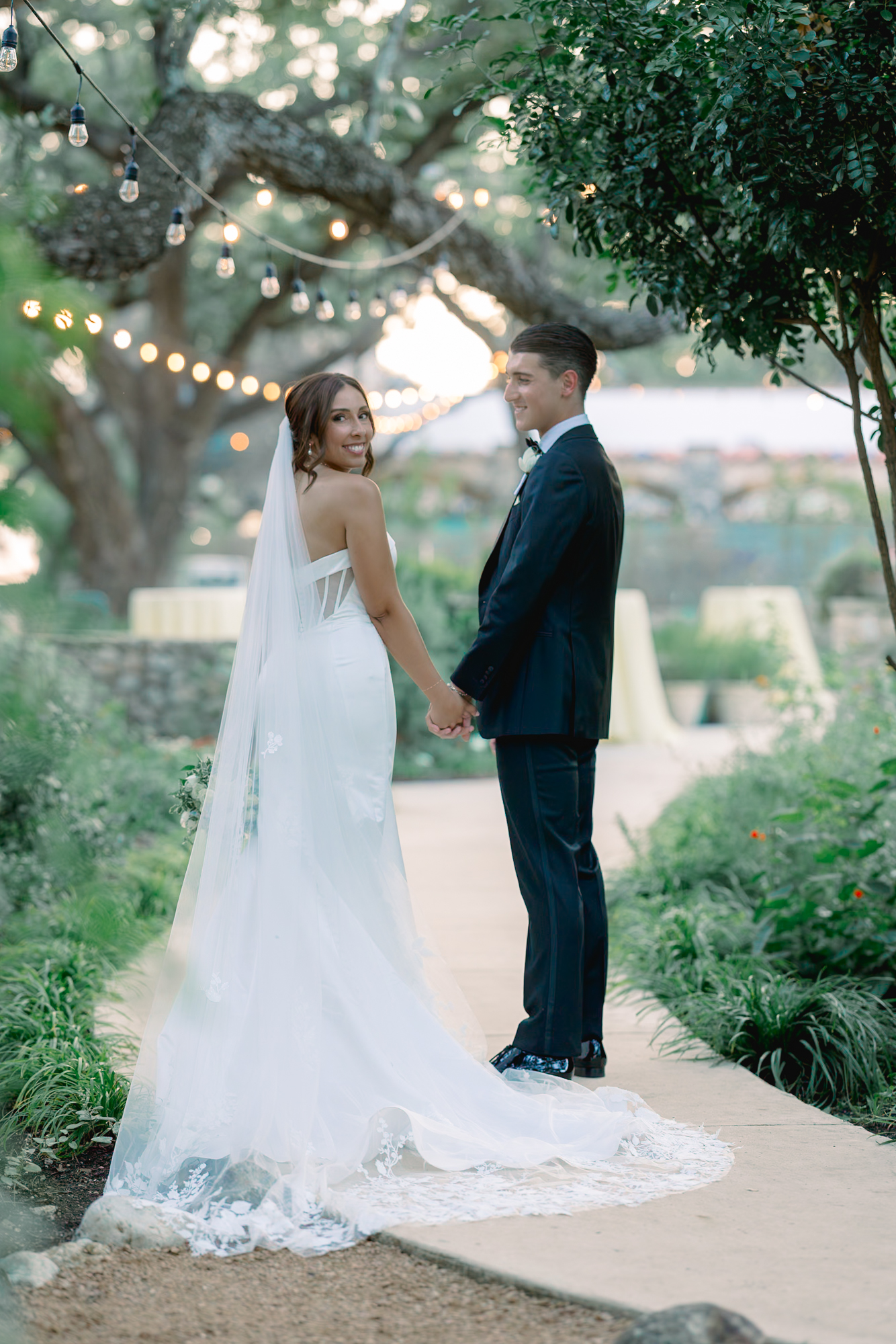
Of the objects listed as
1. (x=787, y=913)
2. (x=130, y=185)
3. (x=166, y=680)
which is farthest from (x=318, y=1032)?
(x=166, y=680)

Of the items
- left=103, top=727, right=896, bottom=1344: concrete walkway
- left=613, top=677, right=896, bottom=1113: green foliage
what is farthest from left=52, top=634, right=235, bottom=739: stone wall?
left=103, top=727, right=896, bottom=1344: concrete walkway

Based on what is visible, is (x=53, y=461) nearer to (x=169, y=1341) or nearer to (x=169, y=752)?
(x=169, y=752)

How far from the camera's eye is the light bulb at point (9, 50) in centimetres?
375

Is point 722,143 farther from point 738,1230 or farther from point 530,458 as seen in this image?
point 738,1230

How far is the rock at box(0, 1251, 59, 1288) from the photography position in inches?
99.7

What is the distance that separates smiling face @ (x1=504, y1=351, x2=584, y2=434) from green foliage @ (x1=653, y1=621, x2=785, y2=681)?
9867 mm

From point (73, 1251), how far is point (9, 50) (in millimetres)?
3224

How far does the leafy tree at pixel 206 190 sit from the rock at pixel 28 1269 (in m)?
1.60

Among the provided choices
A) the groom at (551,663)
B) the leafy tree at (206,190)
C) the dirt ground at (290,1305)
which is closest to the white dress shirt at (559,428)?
the groom at (551,663)

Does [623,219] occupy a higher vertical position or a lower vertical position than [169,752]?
higher

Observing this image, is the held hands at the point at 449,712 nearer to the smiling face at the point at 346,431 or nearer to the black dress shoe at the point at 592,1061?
the smiling face at the point at 346,431

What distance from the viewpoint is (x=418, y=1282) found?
256 cm

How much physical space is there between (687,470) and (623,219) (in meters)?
16.0

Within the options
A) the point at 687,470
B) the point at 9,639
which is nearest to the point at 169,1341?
the point at 9,639
